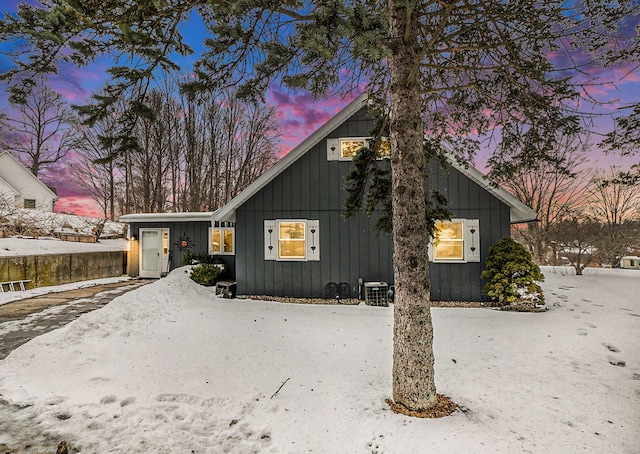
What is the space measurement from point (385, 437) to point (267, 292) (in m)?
6.78

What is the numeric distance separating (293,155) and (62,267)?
30.0ft

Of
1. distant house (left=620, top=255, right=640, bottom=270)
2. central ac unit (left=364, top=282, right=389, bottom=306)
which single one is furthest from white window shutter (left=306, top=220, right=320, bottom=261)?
distant house (left=620, top=255, right=640, bottom=270)

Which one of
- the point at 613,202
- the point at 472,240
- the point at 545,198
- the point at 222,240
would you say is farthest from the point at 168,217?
the point at 613,202

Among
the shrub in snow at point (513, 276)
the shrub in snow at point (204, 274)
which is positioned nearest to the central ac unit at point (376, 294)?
the shrub in snow at point (513, 276)

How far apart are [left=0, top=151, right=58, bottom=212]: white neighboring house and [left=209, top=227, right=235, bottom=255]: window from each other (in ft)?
55.2

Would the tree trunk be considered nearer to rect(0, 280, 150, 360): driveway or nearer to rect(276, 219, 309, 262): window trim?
rect(0, 280, 150, 360): driveway

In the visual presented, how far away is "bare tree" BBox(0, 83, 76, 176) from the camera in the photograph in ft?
64.6

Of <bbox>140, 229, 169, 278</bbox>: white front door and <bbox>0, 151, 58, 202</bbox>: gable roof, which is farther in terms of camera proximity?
<bbox>0, 151, 58, 202</bbox>: gable roof

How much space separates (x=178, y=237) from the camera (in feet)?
42.4

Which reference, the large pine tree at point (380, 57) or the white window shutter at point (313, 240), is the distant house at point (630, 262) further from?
the large pine tree at point (380, 57)

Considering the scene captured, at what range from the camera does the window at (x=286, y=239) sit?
30.2ft

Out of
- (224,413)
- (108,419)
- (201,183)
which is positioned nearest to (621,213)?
(224,413)

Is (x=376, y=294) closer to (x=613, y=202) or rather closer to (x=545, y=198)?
(x=545, y=198)

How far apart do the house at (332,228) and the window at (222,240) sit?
275 centimetres
